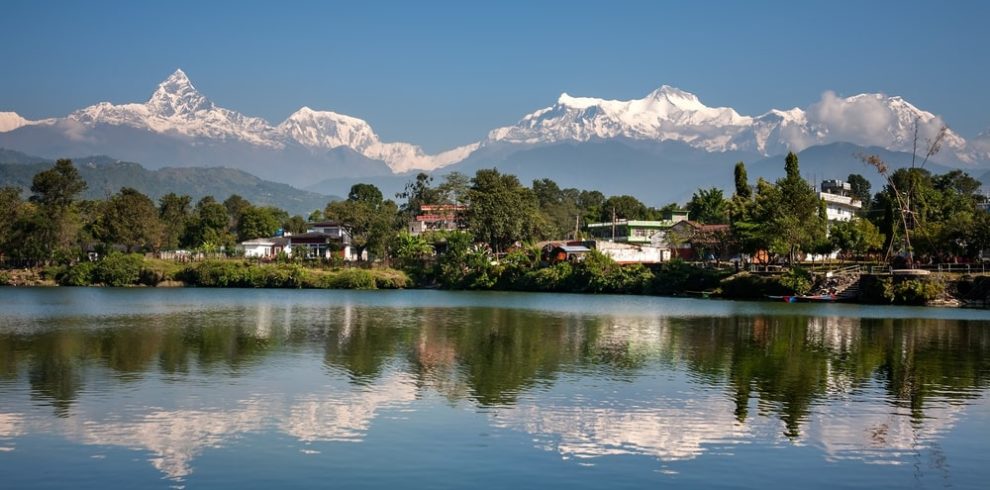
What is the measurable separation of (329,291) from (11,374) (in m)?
52.2

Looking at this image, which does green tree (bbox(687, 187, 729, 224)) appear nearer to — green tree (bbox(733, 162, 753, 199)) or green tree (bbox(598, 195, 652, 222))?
green tree (bbox(598, 195, 652, 222))

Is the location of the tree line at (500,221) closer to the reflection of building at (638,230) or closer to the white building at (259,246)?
the white building at (259,246)

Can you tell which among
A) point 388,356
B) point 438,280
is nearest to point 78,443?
point 388,356

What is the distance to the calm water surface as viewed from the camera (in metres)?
16.3

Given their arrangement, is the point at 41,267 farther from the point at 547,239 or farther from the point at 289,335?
the point at 289,335

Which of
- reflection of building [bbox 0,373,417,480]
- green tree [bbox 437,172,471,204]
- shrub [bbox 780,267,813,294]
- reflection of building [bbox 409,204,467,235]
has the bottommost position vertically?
reflection of building [bbox 0,373,417,480]

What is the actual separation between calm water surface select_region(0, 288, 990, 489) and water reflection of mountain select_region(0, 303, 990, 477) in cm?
10

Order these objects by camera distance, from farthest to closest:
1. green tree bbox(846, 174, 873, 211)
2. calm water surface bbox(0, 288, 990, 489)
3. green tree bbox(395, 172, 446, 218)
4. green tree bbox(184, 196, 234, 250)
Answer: green tree bbox(846, 174, 873, 211) → green tree bbox(395, 172, 446, 218) → green tree bbox(184, 196, 234, 250) → calm water surface bbox(0, 288, 990, 489)

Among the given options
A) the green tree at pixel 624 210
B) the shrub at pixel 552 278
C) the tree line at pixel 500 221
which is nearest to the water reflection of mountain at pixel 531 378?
the tree line at pixel 500 221

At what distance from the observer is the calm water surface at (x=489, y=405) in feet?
53.4

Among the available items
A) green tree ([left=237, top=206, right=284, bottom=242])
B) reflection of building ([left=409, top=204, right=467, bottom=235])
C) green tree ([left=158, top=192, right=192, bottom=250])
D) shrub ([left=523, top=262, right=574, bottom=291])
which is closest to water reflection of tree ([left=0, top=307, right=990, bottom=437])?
shrub ([left=523, top=262, right=574, bottom=291])

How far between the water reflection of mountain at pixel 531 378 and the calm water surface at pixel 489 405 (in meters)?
0.10

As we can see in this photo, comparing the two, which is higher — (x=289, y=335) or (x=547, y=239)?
(x=547, y=239)

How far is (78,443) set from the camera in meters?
17.7
